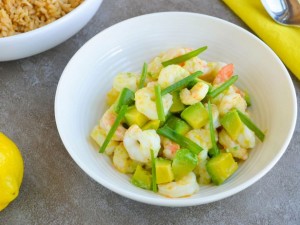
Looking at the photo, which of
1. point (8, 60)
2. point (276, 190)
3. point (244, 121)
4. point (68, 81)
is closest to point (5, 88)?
point (8, 60)

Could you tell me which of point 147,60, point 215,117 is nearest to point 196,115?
point 215,117

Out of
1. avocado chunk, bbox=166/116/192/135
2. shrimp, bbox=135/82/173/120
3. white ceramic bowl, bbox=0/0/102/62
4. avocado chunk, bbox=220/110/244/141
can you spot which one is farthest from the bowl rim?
avocado chunk, bbox=220/110/244/141

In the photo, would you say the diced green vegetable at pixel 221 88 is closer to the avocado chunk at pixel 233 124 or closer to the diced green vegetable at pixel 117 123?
the avocado chunk at pixel 233 124

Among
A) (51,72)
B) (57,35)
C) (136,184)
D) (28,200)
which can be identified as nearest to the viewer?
(136,184)

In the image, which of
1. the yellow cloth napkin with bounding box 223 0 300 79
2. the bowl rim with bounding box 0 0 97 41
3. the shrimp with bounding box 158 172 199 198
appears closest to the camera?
the shrimp with bounding box 158 172 199 198

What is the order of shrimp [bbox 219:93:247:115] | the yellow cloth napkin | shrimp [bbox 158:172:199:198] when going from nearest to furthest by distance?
shrimp [bbox 158:172:199:198]
shrimp [bbox 219:93:247:115]
the yellow cloth napkin

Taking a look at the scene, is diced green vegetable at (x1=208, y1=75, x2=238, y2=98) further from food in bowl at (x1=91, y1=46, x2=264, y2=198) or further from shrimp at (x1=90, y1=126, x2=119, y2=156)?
shrimp at (x1=90, y1=126, x2=119, y2=156)

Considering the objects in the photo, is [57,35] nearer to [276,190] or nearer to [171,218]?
[171,218]
